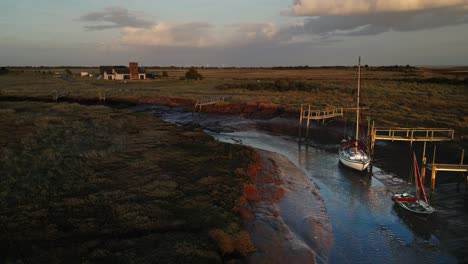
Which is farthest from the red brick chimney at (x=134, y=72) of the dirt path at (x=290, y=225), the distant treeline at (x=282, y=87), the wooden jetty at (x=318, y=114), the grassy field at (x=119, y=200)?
the dirt path at (x=290, y=225)

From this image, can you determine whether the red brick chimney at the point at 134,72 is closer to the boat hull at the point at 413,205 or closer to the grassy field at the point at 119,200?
the grassy field at the point at 119,200

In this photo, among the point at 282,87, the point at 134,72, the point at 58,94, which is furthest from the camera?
the point at 134,72

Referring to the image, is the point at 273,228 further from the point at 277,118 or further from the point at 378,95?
the point at 378,95

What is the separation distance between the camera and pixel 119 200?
16734 mm

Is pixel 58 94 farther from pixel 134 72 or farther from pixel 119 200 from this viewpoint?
pixel 119 200

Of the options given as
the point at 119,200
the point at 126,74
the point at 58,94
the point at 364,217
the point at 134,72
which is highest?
the point at 134,72

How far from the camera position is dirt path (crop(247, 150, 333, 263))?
47.7 ft

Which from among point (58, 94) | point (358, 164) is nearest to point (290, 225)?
point (358, 164)

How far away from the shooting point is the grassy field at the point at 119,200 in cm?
1259

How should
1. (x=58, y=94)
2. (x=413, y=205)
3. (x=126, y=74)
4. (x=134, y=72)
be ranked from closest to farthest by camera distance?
(x=413, y=205) < (x=58, y=94) < (x=134, y=72) < (x=126, y=74)

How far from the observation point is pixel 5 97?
66625 mm

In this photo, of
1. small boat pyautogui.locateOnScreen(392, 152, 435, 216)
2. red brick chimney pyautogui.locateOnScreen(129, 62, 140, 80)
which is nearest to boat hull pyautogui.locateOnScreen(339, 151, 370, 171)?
small boat pyautogui.locateOnScreen(392, 152, 435, 216)

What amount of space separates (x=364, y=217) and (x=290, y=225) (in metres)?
4.94

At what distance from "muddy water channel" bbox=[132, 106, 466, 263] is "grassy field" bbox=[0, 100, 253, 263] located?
17.7 feet
